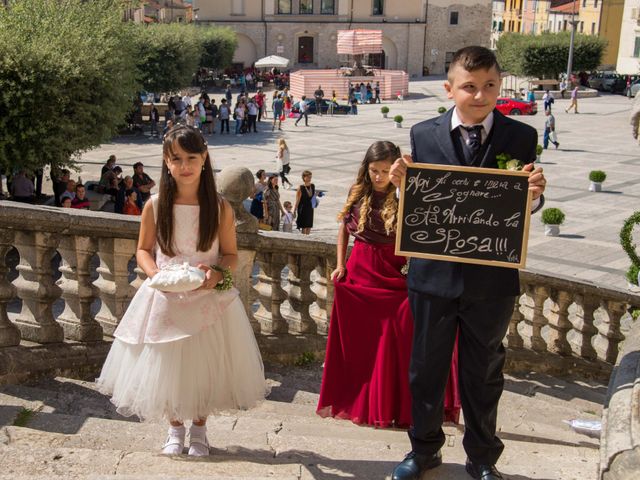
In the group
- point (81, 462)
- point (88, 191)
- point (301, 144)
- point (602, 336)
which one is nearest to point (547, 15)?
point (301, 144)

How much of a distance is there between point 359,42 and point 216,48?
12.5 metres

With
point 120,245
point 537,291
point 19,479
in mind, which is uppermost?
point 120,245

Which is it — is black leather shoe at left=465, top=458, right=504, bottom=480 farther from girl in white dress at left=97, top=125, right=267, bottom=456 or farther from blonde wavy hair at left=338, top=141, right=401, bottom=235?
blonde wavy hair at left=338, top=141, right=401, bottom=235

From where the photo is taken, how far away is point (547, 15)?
3410 inches

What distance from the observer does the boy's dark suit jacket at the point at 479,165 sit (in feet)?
12.2

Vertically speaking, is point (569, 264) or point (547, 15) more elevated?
point (547, 15)

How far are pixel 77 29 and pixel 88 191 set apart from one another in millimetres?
3765

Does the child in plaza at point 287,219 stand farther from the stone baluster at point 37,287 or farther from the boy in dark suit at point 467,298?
the boy in dark suit at point 467,298

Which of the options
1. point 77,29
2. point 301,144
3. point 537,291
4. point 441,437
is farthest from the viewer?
point 301,144

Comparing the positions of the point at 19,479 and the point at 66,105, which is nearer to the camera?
the point at 19,479

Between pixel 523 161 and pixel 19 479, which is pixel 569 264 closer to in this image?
pixel 523 161

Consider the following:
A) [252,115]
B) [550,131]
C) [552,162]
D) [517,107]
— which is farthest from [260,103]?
[552,162]

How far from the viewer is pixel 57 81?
16.3 metres

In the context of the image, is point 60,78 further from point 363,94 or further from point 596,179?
point 363,94
